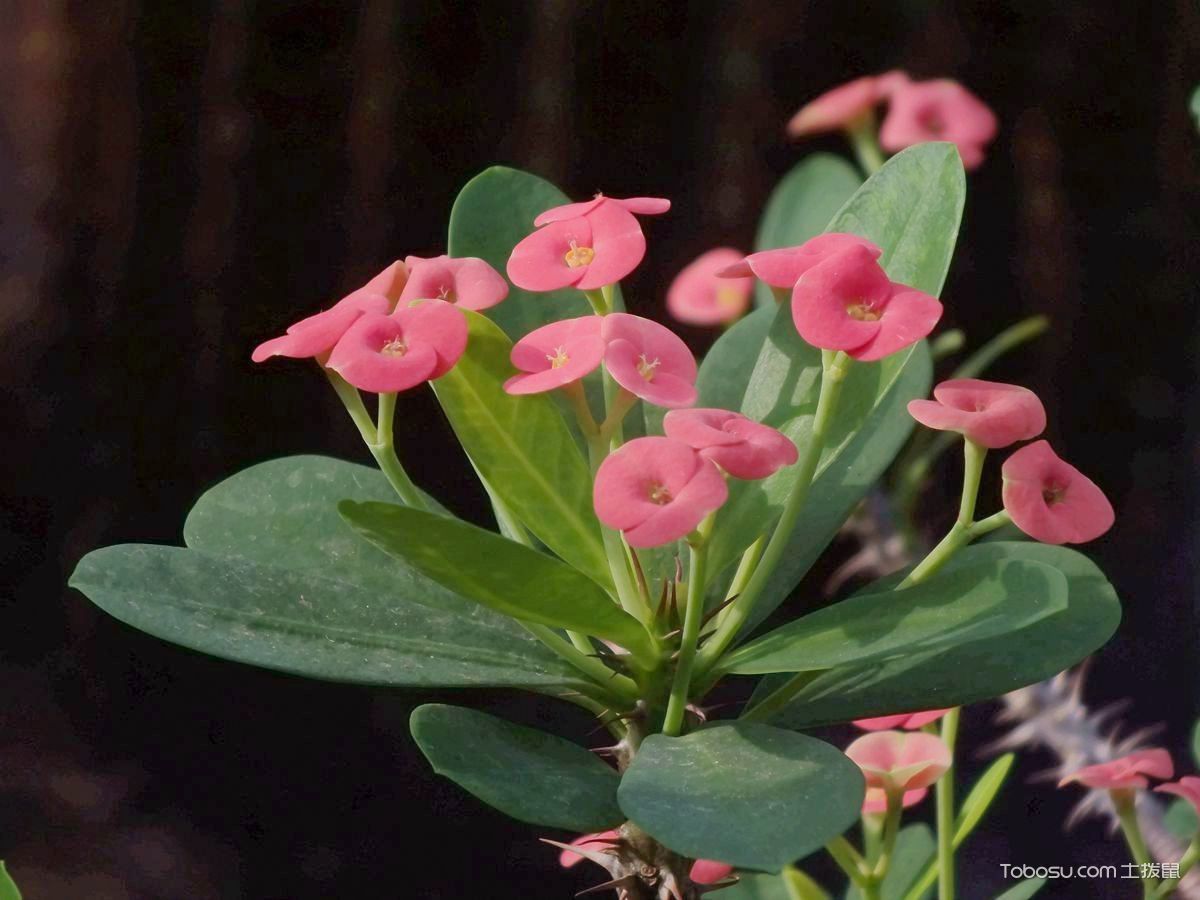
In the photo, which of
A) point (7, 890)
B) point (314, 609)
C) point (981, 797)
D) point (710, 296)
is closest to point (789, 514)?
point (314, 609)

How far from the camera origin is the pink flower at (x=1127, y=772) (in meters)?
0.67

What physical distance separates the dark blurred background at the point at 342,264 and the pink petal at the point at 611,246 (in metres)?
1.06

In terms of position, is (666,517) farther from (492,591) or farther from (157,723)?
(157,723)

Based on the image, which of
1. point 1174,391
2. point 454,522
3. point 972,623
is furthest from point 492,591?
point 1174,391

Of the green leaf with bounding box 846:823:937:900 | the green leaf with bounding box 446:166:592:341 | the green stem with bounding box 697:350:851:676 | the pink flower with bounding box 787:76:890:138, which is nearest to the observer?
the green stem with bounding box 697:350:851:676

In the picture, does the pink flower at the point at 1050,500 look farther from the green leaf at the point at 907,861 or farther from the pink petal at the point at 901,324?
the green leaf at the point at 907,861

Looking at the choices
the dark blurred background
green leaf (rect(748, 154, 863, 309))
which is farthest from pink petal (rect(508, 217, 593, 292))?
the dark blurred background

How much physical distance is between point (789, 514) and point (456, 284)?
0.16 meters

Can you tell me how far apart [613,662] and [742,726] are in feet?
0.22

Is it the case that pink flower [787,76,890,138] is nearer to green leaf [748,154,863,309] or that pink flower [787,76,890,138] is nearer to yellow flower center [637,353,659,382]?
green leaf [748,154,863,309]

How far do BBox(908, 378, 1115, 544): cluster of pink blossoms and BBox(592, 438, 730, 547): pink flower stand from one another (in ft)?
0.31

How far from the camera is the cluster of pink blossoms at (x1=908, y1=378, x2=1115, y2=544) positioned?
44cm

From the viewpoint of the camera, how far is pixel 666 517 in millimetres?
385

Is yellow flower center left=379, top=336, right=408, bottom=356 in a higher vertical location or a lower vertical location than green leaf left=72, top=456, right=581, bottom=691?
higher
